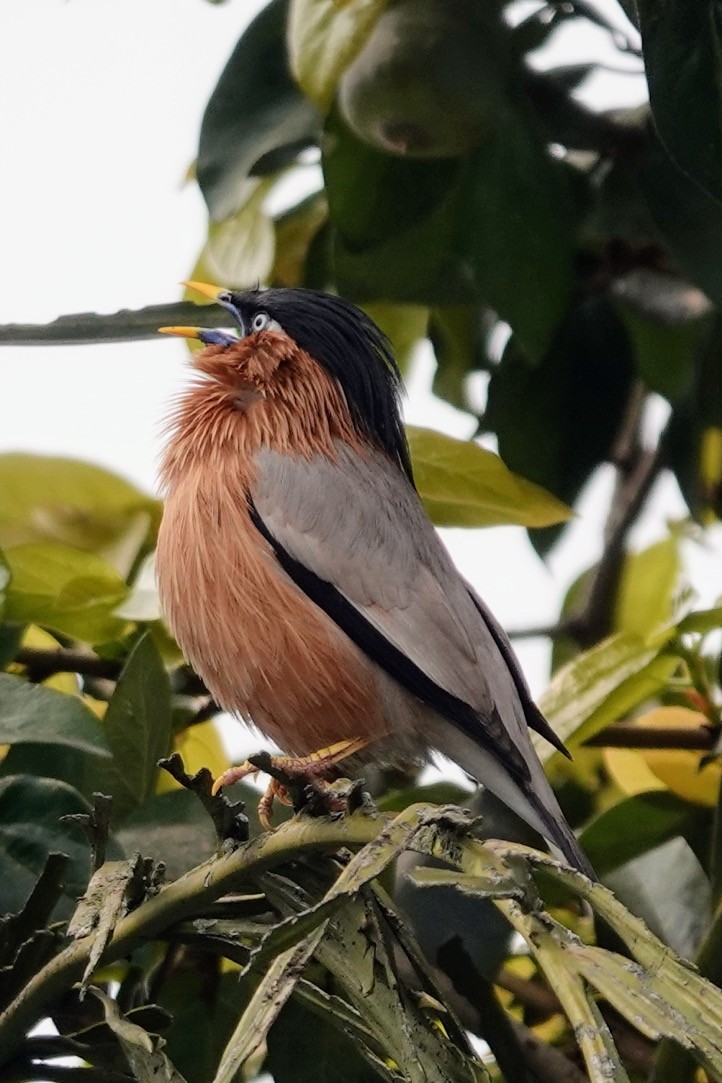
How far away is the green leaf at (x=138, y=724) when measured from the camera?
1874mm

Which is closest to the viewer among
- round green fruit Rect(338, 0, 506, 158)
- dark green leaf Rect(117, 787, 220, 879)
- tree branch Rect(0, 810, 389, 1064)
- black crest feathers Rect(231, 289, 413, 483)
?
tree branch Rect(0, 810, 389, 1064)

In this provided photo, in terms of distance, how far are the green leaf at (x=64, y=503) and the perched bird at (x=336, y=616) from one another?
0.10 metres

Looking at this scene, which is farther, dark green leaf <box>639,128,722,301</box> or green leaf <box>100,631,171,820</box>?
dark green leaf <box>639,128,722,301</box>

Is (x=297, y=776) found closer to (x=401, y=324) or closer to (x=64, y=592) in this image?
(x=64, y=592)

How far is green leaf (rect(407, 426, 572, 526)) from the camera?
2.31m

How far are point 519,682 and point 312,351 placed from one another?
749mm

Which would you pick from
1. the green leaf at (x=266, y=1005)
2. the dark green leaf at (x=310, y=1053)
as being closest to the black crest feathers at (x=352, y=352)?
the dark green leaf at (x=310, y=1053)

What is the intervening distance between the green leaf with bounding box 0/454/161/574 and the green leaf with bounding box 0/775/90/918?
0.66 m

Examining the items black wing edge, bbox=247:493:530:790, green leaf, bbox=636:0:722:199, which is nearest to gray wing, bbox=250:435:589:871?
black wing edge, bbox=247:493:530:790

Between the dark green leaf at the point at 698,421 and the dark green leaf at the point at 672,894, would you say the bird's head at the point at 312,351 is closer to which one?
the dark green leaf at the point at 698,421

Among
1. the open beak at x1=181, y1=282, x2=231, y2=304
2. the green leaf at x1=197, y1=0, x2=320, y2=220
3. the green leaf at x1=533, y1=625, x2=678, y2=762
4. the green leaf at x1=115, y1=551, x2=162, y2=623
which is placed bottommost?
the green leaf at x1=533, y1=625, x2=678, y2=762

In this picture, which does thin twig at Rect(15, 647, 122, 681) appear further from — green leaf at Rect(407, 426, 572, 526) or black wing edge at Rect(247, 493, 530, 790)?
green leaf at Rect(407, 426, 572, 526)

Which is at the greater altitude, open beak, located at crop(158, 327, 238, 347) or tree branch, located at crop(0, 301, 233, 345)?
tree branch, located at crop(0, 301, 233, 345)

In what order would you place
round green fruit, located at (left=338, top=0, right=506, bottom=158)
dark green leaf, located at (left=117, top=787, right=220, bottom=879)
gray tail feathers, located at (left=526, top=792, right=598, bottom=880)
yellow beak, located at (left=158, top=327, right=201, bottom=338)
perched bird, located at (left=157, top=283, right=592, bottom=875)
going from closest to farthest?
dark green leaf, located at (left=117, top=787, right=220, bottom=879), gray tail feathers, located at (left=526, top=792, right=598, bottom=880), perched bird, located at (left=157, top=283, right=592, bottom=875), round green fruit, located at (left=338, top=0, right=506, bottom=158), yellow beak, located at (left=158, top=327, right=201, bottom=338)
